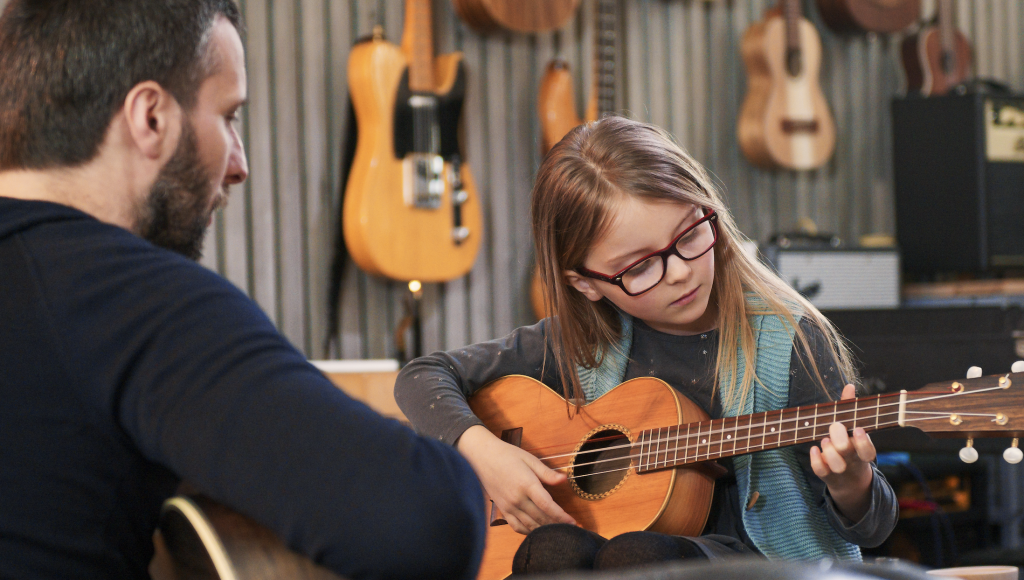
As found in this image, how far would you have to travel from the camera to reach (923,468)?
2.48m

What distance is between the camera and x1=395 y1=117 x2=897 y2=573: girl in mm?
1222

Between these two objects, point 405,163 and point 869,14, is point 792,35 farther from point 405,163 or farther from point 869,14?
point 405,163

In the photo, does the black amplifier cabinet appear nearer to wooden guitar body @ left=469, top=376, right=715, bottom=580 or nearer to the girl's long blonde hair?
the girl's long blonde hair

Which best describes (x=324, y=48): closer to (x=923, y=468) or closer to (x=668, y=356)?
(x=668, y=356)

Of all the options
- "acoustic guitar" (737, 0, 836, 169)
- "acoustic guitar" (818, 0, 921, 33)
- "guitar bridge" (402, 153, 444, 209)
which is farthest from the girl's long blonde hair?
"acoustic guitar" (818, 0, 921, 33)

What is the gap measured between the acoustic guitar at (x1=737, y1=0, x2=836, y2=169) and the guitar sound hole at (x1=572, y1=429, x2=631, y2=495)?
239cm

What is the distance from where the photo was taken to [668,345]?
1418mm

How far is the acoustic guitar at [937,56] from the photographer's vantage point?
3.65 metres

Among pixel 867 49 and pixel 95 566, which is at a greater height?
pixel 867 49

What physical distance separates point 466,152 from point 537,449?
6.03ft

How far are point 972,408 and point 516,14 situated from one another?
232cm

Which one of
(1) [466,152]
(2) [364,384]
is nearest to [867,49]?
(1) [466,152]

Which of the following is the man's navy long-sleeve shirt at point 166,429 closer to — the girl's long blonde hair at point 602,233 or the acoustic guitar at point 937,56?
the girl's long blonde hair at point 602,233

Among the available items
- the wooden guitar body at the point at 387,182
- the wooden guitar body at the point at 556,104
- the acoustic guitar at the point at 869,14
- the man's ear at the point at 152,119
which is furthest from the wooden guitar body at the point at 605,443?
the acoustic guitar at the point at 869,14
